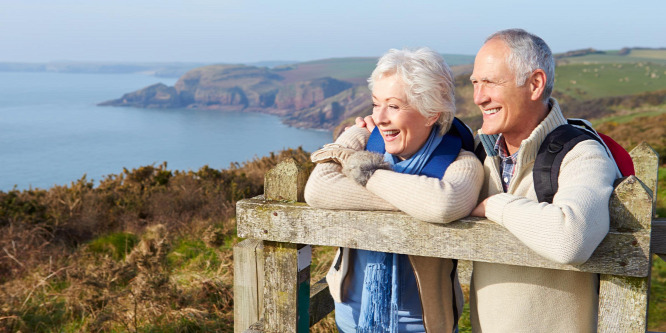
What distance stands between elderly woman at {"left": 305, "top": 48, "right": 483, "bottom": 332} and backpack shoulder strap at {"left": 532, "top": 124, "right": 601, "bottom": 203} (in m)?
0.26

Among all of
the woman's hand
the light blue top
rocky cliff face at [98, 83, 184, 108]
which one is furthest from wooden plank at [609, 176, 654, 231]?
rocky cliff face at [98, 83, 184, 108]

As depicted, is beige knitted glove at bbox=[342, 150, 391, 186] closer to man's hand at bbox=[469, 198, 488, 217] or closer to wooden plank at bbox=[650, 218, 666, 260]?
man's hand at bbox=[469, 198, 488, 217]

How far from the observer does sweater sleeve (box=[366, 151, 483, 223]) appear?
210 centimetres

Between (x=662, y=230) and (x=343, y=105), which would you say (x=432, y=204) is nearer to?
(x=662, y=230)

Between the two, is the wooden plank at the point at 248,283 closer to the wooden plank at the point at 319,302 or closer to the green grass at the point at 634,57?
the wooden plank at the point at 319,302

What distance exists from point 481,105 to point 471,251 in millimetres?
761

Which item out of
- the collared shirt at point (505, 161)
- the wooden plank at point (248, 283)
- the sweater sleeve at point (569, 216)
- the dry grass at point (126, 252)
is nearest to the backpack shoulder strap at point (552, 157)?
the sweater sleeve at point (569, 216)

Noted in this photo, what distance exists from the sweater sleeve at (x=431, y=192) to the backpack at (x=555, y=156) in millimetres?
263

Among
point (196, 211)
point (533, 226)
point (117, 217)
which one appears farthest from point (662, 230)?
point (117, 217)

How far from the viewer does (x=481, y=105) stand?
2.54m

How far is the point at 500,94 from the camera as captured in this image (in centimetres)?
248

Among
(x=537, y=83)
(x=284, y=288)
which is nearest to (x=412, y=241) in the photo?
(x=284, y=288)

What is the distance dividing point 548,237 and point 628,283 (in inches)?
16.0

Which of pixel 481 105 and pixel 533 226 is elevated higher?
pixel 481 105
